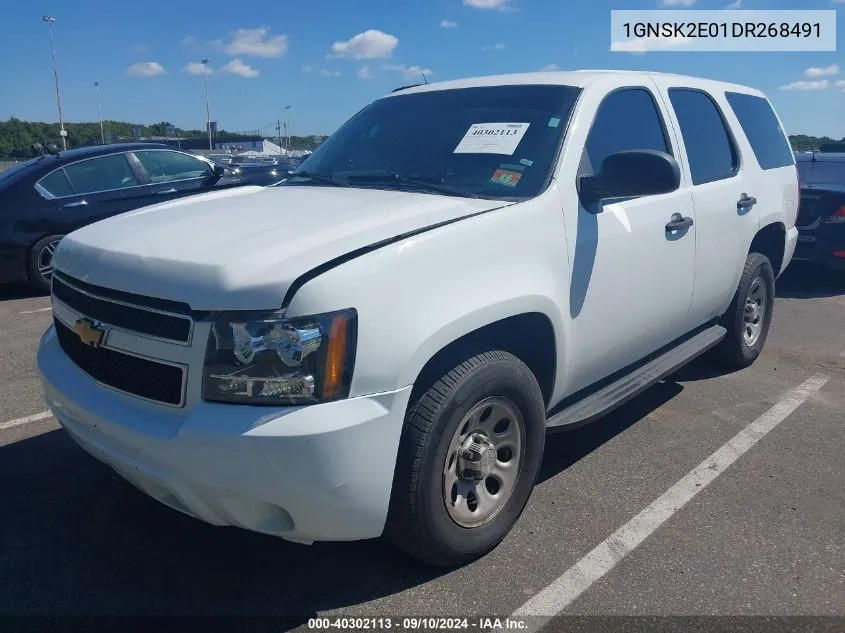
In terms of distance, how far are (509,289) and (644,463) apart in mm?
1614

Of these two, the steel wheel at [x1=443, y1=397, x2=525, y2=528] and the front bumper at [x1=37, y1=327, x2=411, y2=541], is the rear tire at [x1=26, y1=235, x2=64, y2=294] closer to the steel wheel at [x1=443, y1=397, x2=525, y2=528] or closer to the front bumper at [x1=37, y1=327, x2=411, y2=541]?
the front bumper at [x1=37, y1=327, x2=411, y2=541]

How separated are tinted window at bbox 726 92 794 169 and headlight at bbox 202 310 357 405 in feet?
12.5

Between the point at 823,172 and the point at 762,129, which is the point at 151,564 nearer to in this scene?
the point at 762,129

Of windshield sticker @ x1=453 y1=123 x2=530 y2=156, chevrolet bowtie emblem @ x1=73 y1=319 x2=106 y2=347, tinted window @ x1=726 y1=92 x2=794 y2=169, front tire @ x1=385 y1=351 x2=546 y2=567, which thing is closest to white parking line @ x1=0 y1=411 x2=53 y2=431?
chevrolet bowtie emblem @ x1=73 y1=319 x2=106 y2=347

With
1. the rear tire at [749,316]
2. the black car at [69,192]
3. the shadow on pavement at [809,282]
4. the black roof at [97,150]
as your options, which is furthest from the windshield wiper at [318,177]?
the shadow on pavement at [809,282]

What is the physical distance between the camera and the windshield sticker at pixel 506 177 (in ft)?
10.2

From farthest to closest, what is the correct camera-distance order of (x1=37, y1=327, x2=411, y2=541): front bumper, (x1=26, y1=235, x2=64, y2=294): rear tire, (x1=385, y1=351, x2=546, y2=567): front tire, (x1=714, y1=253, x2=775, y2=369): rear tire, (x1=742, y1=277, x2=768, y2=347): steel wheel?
1. (x1=26, y1=235, x2=64, y2=294): rear tire
2. (x1=742, y1=277, x2=768, y2=347): steel wheel
3. (x1=714, y1=253, x2=775, y2=369): rear tire
4. (x1=385, y1=351, x2=546, y2=567): front tire
5. (x1=37, y1=327, x2=411, y2=541): front bumper

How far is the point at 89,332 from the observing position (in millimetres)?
2574

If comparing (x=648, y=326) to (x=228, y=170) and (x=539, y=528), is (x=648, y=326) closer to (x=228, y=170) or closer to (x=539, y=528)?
(x=539, y=528)

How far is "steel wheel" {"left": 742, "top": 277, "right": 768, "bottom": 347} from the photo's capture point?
5074mm

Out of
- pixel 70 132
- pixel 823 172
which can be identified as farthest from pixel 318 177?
pixel 70 132

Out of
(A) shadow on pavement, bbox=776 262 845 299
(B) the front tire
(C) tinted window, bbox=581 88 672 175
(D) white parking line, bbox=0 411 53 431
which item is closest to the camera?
(B) the front tire

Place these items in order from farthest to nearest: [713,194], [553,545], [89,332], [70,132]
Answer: [70,132]
[713,194]
[553,545]
[89,332]

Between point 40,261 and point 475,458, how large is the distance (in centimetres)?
680
